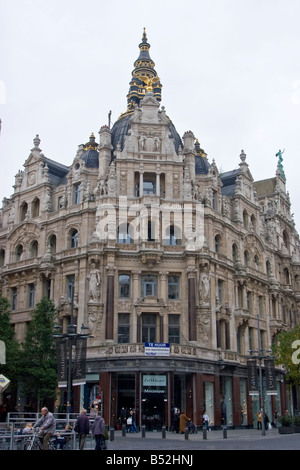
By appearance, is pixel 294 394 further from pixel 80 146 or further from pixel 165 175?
pixel 80 146

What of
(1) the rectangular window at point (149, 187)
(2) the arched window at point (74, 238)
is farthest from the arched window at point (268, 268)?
(2) the arched window at point (74, 238)

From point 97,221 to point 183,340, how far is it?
12.9 m

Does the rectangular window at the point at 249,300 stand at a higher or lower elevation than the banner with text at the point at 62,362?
higher

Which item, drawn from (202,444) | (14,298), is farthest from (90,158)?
(202,444)

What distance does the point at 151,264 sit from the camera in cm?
4738

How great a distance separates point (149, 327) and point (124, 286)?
13.6ft

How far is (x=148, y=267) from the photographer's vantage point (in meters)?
47.5

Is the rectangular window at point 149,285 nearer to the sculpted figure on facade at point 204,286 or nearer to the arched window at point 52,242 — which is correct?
the sculpted figure on facade at point 204,286

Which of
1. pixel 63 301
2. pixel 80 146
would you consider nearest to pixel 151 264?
pixel 63 301

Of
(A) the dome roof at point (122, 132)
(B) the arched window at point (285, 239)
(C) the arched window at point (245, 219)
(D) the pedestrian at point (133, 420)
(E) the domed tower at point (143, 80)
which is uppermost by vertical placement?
(E) the domed tower at point (143, 80)

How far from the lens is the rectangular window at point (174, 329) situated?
47000 mm

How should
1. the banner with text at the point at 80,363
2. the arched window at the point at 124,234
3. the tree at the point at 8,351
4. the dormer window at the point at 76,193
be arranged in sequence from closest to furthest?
1. the banner with text at the point at 80,363
2. the tree at the point at 8,351
3. the arched window at the point at 124,234
4. the dormer window at the point at 76,193

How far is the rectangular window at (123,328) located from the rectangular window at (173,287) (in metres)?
4.17

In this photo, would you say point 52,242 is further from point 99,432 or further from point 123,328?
point 99,432
